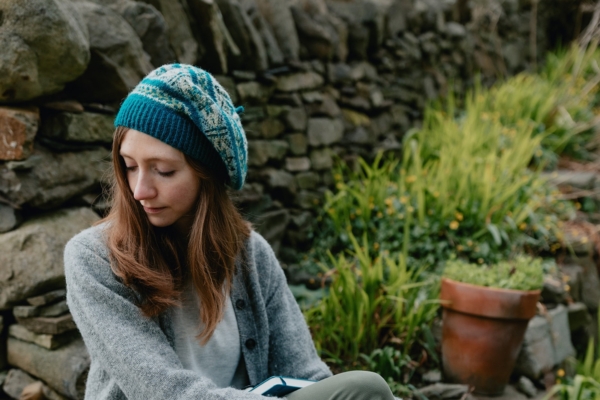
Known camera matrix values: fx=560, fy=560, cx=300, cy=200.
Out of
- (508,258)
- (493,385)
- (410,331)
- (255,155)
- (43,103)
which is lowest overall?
(493,385)

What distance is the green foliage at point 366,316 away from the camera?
2461mm

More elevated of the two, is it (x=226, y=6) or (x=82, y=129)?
(x=226, y=6)

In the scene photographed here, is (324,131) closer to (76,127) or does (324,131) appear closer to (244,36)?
(244,36)

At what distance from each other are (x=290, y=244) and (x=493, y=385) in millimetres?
1461

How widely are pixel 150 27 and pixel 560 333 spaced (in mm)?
2578

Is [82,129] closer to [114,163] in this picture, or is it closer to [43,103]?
[43,103]

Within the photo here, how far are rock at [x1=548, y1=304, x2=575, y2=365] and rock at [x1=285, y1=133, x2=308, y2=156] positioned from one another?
169 cm

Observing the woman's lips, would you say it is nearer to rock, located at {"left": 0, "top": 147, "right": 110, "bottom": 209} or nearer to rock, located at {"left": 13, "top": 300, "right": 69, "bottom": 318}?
rock, located at {"left": 0, "top": 147, "right": 110, "bottom": 209}

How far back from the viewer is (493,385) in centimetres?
253

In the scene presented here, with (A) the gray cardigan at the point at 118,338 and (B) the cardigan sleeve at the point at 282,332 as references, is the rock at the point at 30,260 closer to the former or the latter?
(A) the gray cardigan at the point at 118,338

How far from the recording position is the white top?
1.47 m

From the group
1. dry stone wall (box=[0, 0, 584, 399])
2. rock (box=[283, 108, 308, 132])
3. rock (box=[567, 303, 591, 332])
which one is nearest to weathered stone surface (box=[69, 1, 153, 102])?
dry stone wall (box=[0, 0, 584, 399])

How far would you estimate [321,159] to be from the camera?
371cm

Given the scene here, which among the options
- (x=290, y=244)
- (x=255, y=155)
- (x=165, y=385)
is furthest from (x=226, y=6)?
(x=165, y=385)
